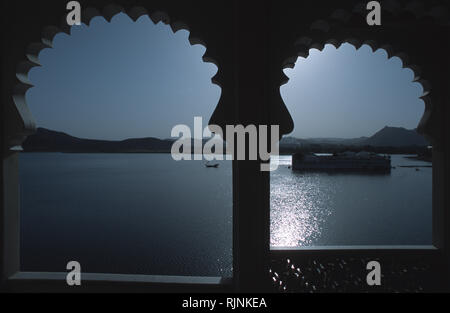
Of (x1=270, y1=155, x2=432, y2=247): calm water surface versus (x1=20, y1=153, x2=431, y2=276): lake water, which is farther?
(x1=270, y1=155, x2=432, y2=247): calm water surface

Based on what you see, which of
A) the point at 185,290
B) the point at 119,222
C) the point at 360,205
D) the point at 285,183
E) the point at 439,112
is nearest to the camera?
the point at 185,290

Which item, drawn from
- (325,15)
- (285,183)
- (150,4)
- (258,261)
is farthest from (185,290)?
(285,183)

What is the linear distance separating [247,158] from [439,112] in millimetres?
1261

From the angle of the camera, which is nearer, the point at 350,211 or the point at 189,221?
the point at 189,221

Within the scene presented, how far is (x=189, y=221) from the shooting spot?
63.6ft

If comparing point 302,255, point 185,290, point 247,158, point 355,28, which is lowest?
point 185,290

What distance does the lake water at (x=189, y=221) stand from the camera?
44.4 ft

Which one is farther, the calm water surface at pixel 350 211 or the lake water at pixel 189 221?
the calm water surface at pixel 350 211

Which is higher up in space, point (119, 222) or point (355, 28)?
point (355, 28)

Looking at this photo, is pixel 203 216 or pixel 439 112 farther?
pixel 203 216

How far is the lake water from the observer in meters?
13.5

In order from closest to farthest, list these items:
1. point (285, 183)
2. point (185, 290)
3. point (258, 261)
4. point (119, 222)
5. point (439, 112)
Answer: point (258, 261) < point (185, 290) < point (439, 112) < point (119, 222) < point (285, 183)

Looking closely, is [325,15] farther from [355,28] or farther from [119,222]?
[119,222]

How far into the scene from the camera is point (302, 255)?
64.5 inches
